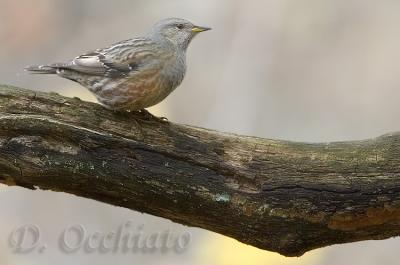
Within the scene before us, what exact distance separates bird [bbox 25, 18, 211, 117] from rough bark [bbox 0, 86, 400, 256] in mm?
484

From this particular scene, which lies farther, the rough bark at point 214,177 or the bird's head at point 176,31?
the bird's head at point 176,31

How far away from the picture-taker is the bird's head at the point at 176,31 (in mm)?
5922

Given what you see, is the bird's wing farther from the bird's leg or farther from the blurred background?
the blurred background

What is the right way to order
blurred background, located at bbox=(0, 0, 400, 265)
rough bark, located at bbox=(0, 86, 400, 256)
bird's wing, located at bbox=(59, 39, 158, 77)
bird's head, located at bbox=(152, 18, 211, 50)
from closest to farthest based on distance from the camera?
1. rough bark, located at bbox=(0, 86, 400, 256)
2. bird's wing, located at bbox=(59, 39, 158, 77)
3. bird's head, located at bbox=(152, 18, 211, 50)
4. blurred background, located at bbox=(0, 0, 400, 265)

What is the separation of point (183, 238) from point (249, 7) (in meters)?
4.18

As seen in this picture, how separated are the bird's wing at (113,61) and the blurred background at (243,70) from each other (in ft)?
10.6

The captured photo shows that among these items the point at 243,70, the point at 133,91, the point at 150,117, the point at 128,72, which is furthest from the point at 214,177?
the point at 243,70

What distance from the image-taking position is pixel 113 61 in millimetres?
5449

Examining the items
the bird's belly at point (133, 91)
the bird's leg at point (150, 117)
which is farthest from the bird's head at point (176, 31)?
the bird's leg at point (150, 117)

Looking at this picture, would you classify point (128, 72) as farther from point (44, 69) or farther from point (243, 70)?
point (243, 70)

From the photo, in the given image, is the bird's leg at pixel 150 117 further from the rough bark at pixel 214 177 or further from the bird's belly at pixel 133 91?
the rough bark at pixel 214 177

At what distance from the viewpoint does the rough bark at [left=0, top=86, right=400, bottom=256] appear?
464 centimetres

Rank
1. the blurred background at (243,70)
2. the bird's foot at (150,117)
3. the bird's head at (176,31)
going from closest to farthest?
1. the bird's foot at (150,117)
2. the bird's head at (176,31)
3. the blurred background at (243,70)

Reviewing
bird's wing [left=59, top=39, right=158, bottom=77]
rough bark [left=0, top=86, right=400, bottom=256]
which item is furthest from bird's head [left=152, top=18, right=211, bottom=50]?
rough bark [left=0, top=86, right=400, bottom=256]
